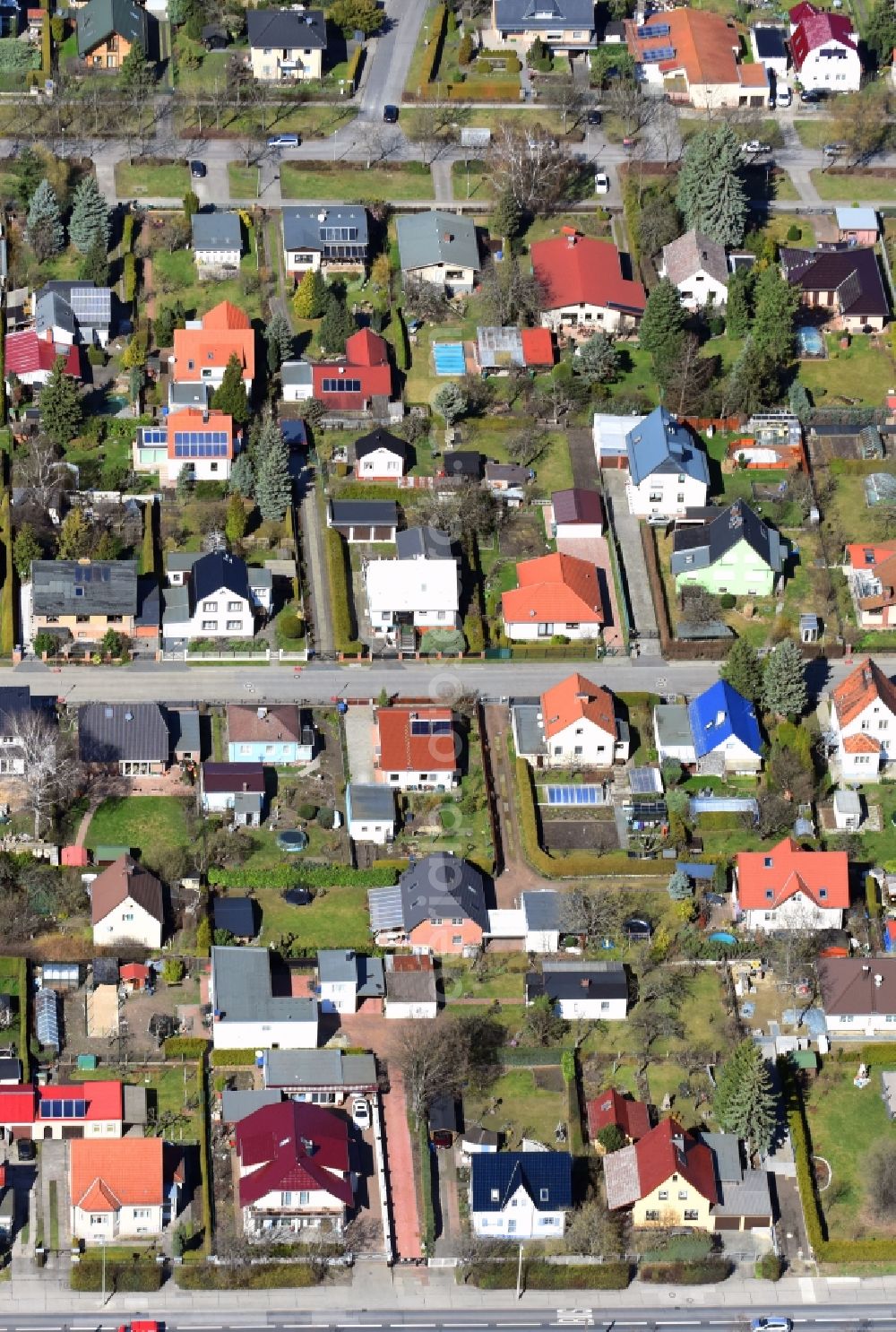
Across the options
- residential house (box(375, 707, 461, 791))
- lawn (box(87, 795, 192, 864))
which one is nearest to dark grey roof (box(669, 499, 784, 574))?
residential house (box(375, 707, 461, 791))

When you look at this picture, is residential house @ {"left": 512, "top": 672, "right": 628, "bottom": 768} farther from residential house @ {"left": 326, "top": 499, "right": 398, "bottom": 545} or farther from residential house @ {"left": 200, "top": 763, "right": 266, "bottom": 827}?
residential house @ {"left": 326, "top": 499, "right": 398, "bottom": 545}

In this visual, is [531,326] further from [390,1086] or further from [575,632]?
[390,1086]

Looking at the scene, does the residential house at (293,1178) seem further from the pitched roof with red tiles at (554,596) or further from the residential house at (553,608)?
the pitched roof with red tiles at (554,596)

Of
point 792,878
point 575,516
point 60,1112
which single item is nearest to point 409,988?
point 60,1112

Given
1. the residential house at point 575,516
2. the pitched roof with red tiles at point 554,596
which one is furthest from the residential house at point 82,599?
the residential house at point 575,516

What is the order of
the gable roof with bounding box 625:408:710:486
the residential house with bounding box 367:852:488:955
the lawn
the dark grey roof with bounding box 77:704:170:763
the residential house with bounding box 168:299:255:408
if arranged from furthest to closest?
the residential house with bounding box 168:299:255:408 < the gable roof with bounding box 625:408:710:486 < the dark grey roof with bounding box 77:704:170:763 < the lawn < the residential house with bounding box 367:852:488:955

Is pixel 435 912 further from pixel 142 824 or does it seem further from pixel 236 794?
pixel 142 824
